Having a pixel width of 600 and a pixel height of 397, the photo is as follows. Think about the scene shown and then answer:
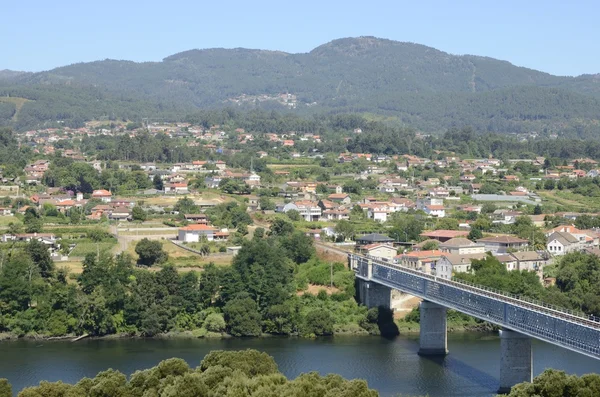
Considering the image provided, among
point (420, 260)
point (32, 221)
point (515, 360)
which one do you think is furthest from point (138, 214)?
point (515, 360)

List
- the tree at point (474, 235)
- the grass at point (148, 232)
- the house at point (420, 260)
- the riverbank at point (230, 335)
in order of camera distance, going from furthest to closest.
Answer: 1. the tree at point (474, 235)
2. the grass at point (148, 232)
3. the house at point (420, 260)
4. the riverbank at point (230, 335)

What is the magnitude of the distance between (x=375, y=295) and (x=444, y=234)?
8459 mm

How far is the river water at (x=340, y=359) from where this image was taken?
2047 centimetres

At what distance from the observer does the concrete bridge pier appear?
27.2 m

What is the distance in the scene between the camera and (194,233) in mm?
34156

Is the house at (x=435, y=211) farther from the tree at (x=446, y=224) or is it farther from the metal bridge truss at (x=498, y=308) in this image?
the metal bridge truss at (x=498, y=308)

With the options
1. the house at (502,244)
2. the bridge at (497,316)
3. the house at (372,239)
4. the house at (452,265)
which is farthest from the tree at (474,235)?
the bridge at (497,316)

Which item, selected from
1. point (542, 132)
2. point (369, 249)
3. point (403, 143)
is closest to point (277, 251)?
point (369, 249)

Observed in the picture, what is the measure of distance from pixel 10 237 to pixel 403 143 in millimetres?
35743

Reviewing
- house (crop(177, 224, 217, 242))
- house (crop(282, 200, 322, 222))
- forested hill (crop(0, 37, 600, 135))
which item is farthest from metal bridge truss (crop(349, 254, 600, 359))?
forested hill (crop(0, 37, 600, 135))

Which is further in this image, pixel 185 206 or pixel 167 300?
pixel 185 206

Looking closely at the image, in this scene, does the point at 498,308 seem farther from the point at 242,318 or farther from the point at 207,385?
the point at 207,385

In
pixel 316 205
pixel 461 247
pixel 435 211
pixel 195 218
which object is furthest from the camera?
pixel 435 211

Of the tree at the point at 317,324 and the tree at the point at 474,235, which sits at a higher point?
the tree at the point at 474,235
